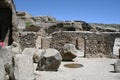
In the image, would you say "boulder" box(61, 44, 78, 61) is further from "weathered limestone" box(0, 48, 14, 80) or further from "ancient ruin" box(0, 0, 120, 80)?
"weathered limestone" box(0, 48, 14, 80)

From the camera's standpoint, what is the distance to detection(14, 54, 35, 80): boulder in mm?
6988

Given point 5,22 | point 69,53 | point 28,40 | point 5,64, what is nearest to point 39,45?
point 28,40

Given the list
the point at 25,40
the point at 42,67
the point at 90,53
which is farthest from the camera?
the point at 25,40

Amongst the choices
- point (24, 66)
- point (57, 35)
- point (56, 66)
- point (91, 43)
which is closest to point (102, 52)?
point (91, 43)

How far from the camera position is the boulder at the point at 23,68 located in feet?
22.9

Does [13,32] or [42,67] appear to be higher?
[13,32]

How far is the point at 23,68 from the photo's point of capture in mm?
7230

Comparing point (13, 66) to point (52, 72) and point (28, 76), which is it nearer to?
point (28, 76)

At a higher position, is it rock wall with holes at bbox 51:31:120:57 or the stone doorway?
the stone doorway

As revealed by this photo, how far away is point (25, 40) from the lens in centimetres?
1888

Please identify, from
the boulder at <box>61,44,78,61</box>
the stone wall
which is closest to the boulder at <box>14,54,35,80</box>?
the boulder at <box>61,44,78,61</box>

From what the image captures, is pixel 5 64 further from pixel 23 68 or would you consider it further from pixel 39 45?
pixel 39 45

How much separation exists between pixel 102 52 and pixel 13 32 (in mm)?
5803

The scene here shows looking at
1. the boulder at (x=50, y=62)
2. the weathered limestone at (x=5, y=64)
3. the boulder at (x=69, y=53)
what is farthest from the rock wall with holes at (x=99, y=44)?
the weathered limestone at (x=5, y=64)
